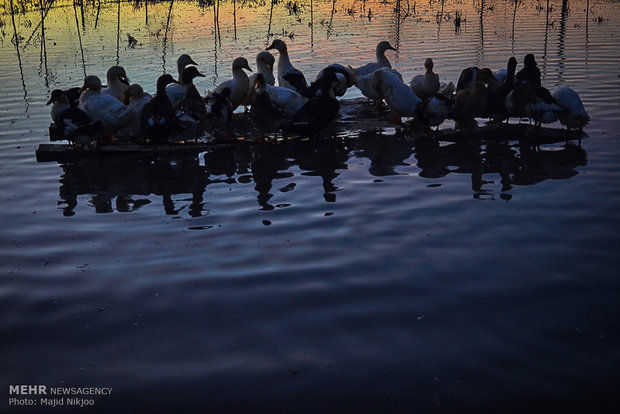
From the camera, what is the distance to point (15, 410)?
4500mm

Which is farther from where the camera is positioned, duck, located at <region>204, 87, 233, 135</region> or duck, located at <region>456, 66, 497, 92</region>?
duck, located at <region>456, 66, 497, 92</region>

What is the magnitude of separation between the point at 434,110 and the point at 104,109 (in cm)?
537

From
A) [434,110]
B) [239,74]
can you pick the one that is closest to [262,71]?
[239,74]

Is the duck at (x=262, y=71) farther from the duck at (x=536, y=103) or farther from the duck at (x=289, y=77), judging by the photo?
the duck at (x=536, y=103)

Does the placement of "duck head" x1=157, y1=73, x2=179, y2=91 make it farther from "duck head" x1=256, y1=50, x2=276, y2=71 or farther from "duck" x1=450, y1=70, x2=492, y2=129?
"duck" x1=450, y1=70, x2=492, y2=129

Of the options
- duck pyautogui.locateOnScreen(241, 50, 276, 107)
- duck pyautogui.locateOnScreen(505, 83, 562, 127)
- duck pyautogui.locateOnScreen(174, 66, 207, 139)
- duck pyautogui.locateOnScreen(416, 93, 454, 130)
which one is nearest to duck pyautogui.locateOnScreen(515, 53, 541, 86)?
duck pyautogui.locateOnScreen(505, 83, 562, 127)

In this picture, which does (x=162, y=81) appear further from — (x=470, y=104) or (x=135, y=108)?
(x=470, y=104)

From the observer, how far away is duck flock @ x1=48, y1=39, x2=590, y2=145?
10562 millimetres

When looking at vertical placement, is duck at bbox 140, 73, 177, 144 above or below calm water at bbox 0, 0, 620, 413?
above

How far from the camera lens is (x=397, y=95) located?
11.6 meters

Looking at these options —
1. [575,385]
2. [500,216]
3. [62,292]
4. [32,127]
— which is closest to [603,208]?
[500,216]

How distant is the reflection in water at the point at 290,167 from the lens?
8703mm

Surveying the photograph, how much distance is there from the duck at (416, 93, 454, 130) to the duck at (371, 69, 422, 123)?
0.24 m

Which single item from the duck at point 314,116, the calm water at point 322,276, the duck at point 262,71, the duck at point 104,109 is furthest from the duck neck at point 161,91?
the duck at point 262,71
